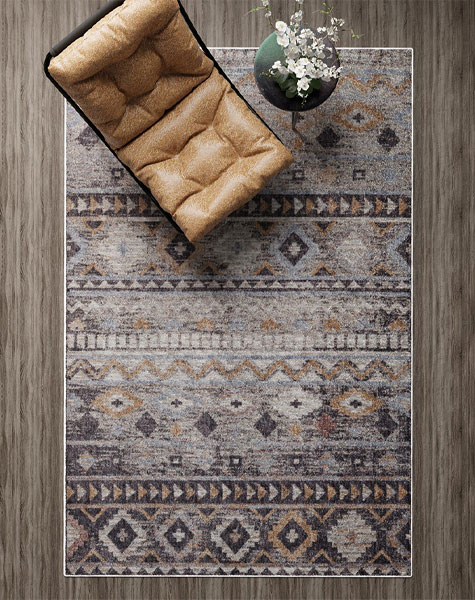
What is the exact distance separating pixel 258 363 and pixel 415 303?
619 millimetres

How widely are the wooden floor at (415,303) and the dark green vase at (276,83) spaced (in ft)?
0.74

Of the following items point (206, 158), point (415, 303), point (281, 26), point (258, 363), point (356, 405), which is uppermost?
point (281, 26)

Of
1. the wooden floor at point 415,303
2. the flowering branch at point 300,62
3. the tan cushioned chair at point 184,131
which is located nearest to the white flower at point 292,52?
the flowering branch at point 300,62

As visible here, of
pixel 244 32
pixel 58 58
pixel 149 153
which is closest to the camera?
pixel 58 58

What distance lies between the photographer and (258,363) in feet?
6.62

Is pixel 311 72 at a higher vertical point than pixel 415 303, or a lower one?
higher

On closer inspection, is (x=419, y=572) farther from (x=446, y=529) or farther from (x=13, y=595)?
(x=13, y=595)

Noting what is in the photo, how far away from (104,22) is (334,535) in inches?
74.4

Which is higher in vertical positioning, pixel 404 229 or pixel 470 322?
pixel 404 229

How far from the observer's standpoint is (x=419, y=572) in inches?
80.1

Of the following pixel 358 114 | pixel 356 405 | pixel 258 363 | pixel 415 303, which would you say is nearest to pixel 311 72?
pixel 358 114

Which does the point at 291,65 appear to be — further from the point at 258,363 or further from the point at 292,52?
the point at 258,363

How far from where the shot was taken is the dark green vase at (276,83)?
5.90ft

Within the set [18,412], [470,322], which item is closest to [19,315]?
[18,412]
